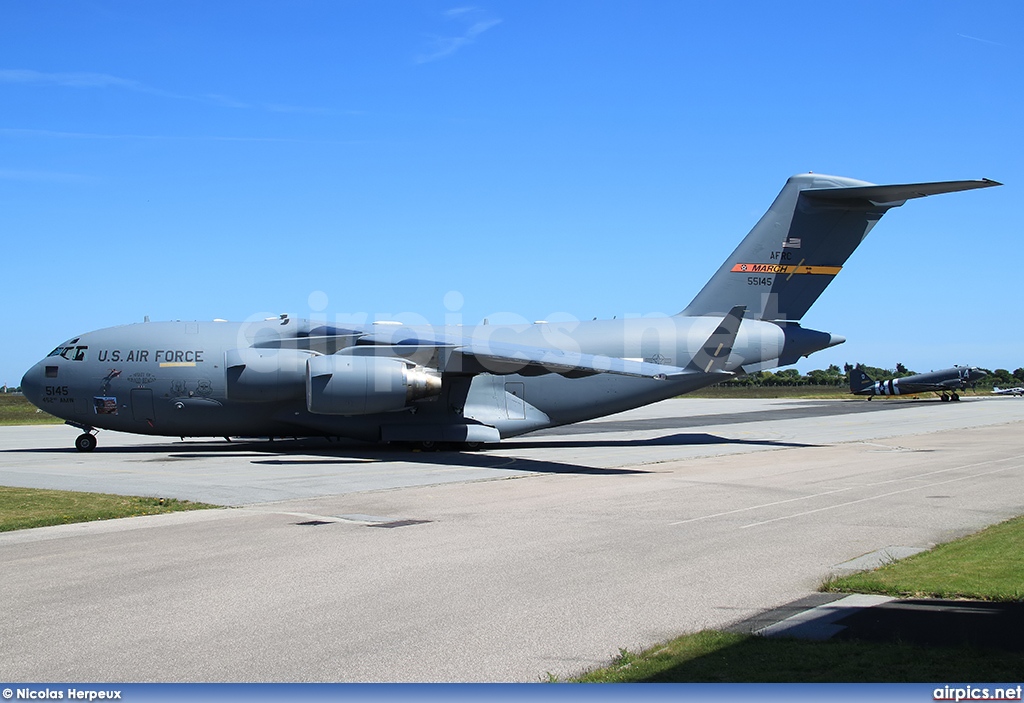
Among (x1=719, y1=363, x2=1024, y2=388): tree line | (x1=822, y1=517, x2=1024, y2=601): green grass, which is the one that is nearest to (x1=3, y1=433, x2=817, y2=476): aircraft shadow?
(x1=822, y1=517, x2=1024, y2=601): green grass

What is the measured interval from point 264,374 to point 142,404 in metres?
3.55

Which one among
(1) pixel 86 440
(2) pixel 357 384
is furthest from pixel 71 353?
(2) pixel 357 384

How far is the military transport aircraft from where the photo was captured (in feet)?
75.8

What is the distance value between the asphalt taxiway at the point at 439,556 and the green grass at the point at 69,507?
61cm

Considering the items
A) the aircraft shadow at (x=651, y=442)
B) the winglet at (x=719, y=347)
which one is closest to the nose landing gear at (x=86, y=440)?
the aircraft shadow at (x=651, y=442)

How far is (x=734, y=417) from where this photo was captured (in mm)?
41562

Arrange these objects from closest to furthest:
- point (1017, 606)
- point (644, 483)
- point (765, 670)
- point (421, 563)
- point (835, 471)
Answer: point (765, 670), point (1017, 606), point (421, 563), point (644, 483), point (835, 471)

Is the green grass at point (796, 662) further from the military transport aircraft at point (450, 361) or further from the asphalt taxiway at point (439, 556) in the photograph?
the military transport aircraft at point (450, 361)

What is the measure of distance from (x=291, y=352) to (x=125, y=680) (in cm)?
1859

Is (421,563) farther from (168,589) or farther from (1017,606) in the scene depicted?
(1017,606)

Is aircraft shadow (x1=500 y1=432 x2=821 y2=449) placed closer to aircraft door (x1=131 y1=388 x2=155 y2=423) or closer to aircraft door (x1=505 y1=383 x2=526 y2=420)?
aircraft door (x1=505 y1=383 x2=526 y2=420)

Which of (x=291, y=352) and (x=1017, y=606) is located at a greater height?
(x=291, y=352)

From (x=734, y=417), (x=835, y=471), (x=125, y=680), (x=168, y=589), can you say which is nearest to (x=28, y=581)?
(x=168, y=589)

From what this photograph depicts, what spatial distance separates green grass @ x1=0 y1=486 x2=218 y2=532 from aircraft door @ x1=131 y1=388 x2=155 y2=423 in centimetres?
868
